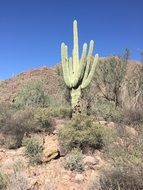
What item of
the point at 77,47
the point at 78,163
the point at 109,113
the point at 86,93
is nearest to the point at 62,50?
the point at 77,47

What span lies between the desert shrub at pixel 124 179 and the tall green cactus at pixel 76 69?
7.58 meters

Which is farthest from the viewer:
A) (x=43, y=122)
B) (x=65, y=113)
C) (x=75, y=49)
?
(x=75, y=49)

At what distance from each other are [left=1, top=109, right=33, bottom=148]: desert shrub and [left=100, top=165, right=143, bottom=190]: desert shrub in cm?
428

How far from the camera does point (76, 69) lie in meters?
15.1

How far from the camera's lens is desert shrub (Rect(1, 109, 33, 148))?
34.9 feet

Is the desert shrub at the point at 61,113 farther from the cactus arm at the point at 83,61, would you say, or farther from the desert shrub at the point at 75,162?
the desert shrub at the point at 75,162

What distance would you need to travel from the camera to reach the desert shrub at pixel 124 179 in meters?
6.36

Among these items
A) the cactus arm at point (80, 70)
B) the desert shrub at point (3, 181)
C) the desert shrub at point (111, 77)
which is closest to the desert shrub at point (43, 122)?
the cactus arm at point (80, 70)

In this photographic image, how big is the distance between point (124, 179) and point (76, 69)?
8830 mm

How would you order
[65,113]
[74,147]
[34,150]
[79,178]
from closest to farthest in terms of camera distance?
[79,178], [34,150], [74,147], [65,113]

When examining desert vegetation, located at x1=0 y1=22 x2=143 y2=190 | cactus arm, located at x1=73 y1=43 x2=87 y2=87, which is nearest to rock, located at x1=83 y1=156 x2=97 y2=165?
desert vegetation, located at x1=0 y1=22 x2=143 y2=190

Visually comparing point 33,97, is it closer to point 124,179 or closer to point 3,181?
point 3,181

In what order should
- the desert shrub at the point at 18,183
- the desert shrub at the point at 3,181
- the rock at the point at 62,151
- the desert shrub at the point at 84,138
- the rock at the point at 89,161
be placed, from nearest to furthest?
the desert shrub at the point at 18,183 < the desert shrub at the point at 3,181 < the rock at the point at 89,161 < the rock at the point at 62,151 < the desert shrub at the point at 84,138

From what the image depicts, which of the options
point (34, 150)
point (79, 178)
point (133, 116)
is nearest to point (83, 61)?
point (133, 116)
